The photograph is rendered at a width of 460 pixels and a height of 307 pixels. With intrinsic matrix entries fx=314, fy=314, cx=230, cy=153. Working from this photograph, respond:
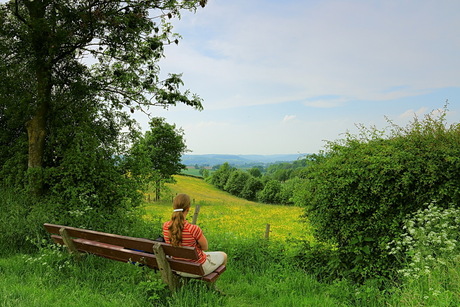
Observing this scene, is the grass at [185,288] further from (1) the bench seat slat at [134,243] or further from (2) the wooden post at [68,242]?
(1) the bench seat slat at [134,243]

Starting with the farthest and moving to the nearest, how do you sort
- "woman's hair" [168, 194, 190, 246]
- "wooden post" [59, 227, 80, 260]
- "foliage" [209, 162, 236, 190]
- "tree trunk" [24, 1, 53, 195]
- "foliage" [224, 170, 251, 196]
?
"foliage" [209, 162, 236, 190], "foliage" [224, 170, 251, 196], "tree trunk" [24, 1, 53, 195], "wooden post" [59, 227, 80, 260], "woman's hair" [168, 194, 190, 246]

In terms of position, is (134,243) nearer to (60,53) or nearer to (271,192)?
(60,53)

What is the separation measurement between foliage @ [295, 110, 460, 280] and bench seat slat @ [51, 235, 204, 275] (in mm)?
3671

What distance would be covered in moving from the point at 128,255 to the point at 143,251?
0.23 meters

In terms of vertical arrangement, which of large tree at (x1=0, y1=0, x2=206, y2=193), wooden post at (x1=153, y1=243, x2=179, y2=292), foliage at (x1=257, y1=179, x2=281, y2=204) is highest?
large tree at (x1=0, y1=0, x2=206, y2=193)

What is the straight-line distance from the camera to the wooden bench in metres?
4.28

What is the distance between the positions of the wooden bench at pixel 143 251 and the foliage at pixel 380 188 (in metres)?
3.08

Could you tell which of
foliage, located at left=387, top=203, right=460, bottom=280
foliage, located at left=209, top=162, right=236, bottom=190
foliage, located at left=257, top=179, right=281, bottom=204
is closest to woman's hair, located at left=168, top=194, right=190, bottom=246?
foliage, located at left=387, top=203, right=460, bottom=280

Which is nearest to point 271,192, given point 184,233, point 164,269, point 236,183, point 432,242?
point 236,183

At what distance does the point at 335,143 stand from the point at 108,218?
5937 mm

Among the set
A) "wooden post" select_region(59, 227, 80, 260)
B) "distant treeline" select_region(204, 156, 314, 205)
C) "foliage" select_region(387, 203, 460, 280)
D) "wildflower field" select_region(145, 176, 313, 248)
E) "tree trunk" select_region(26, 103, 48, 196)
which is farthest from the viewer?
"distant treeline" select_region(204, 156, 314, 205)

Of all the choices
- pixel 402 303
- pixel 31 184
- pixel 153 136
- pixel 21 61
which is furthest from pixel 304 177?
pixel 153 136

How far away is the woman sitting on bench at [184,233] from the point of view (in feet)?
14.7

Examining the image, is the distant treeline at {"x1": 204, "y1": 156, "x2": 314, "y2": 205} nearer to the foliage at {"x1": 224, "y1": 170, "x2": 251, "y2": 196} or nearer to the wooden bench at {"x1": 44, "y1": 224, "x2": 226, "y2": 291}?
the foliage at {"x1": 224, "y1": 170, "x2": 251, "y2": 196}
